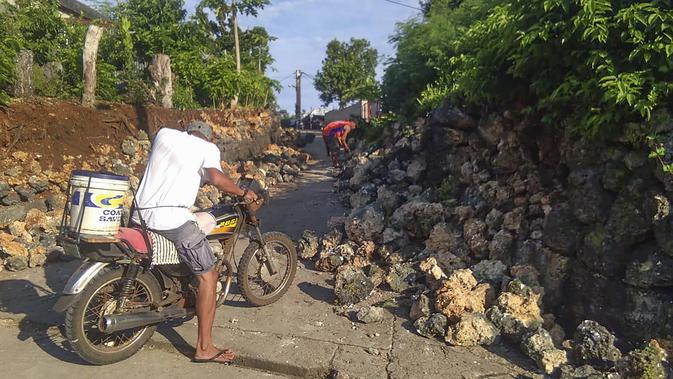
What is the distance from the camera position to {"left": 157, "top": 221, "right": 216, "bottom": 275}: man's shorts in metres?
3.75

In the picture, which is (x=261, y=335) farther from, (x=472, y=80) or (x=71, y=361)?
(x=472, y=80)

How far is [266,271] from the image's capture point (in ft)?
16.4

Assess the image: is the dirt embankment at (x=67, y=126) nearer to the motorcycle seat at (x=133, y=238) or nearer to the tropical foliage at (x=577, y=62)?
the motorcycle seat at (x=133, y=238)

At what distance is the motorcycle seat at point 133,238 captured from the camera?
367 centimetres

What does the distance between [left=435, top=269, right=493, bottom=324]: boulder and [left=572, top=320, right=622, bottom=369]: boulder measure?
82cm

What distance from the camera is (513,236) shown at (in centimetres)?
504

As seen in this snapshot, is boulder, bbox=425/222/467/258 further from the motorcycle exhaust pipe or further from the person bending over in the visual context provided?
the person bending over

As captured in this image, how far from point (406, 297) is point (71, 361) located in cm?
287

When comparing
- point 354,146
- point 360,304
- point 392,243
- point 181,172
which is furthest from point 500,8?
point 354,146

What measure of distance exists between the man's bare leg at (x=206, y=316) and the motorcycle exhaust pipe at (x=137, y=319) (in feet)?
0.72

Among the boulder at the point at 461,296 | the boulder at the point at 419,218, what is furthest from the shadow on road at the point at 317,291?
the boulder at the point at 419,218

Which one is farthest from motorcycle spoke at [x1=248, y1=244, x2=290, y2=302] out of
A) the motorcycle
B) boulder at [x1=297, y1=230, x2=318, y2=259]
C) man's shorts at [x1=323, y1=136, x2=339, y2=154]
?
man's shorts at [x1=323, y1=136, x2=339, y2=154]

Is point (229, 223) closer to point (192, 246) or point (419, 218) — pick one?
point (192, 246)

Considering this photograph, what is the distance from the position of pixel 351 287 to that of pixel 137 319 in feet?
6.42
